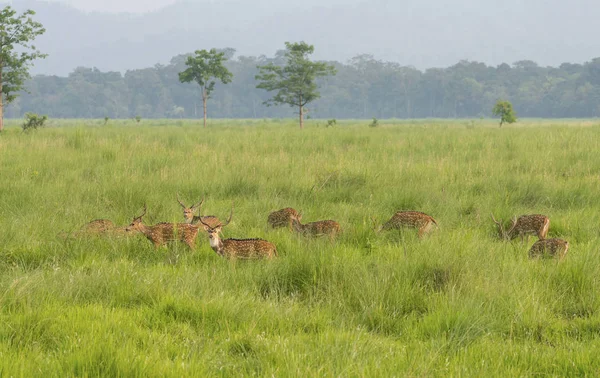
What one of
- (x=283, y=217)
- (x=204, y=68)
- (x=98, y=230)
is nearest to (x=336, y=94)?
(x=204, y=68)

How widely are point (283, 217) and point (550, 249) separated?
3.27 metres

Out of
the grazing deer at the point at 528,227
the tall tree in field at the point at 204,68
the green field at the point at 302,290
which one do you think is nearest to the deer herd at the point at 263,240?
the grazing deer at the point at 528,227

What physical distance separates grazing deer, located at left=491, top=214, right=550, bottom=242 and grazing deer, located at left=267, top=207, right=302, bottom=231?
8.33 ft

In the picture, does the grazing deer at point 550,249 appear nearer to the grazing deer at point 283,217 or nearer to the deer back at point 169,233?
the grazing deer at point 283,217

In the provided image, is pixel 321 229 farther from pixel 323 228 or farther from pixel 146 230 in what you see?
pixel 146 230

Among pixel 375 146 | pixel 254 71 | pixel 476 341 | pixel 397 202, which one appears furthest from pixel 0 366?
pixel 254 71

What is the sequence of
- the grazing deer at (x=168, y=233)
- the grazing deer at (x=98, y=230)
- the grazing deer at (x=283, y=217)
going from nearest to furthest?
the grazing deer at (x=168, y=233) < the grazing deer at (x=98, y=230) < the grazing deer at (x=283, y=217)

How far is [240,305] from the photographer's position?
468 centimetres

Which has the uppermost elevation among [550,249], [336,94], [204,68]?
[336,94]

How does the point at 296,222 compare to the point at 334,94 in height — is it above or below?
below

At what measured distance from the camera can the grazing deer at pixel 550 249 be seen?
5.94 metres

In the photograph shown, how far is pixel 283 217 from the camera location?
763 cm

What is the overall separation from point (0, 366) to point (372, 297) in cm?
283

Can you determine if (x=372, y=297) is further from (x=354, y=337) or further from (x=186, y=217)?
(x=186, y=217)
